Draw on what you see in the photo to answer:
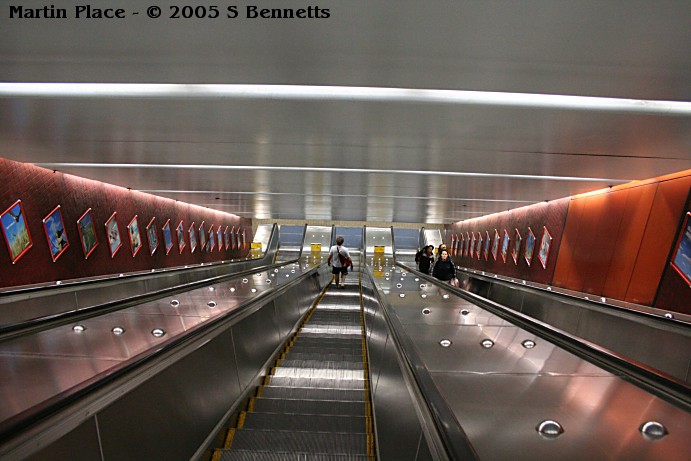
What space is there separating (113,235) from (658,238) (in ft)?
46.3

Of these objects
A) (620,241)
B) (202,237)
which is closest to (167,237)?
(202,237)

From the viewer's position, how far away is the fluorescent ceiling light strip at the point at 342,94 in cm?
483

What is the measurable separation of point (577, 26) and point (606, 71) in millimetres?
958

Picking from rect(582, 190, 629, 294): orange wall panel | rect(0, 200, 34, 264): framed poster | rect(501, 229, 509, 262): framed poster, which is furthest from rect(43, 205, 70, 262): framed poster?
rect(501, 229, 509, 262): framed poster

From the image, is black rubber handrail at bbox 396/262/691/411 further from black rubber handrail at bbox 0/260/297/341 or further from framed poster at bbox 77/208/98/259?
framed poster at bbox 77/208/98/259

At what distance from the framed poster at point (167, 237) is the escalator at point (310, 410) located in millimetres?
11415

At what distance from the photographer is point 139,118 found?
19.5ft

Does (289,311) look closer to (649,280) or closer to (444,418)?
(444,418)

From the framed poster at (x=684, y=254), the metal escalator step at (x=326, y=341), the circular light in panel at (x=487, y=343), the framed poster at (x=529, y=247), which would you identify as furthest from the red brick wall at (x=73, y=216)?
the framed poster at (x=529, y=247)

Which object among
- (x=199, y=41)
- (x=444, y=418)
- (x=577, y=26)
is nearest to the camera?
(x=444, y=418)

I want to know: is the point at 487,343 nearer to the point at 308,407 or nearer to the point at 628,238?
the point at 308,407

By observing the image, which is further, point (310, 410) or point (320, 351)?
point (320, 351)

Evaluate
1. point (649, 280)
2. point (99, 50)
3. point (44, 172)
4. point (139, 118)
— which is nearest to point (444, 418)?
point (99, 50)

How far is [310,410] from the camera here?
4.19 metres
